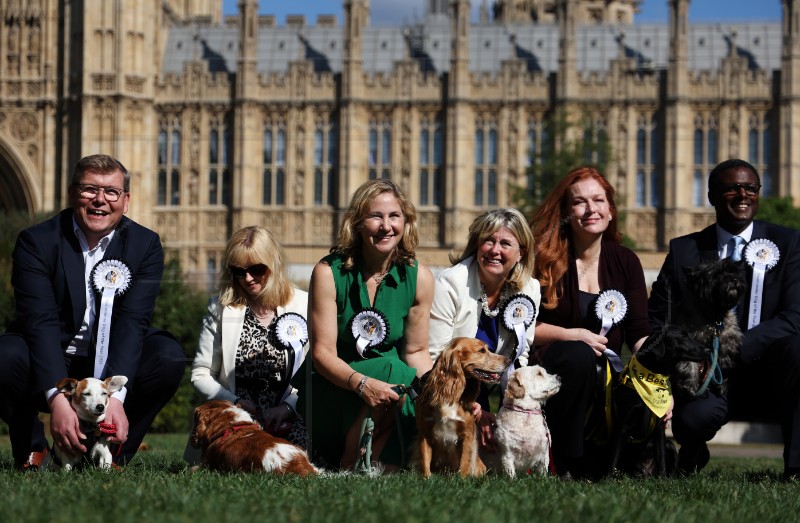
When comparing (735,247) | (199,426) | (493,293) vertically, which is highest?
(735,247)

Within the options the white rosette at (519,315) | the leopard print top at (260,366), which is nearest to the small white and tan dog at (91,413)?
the leopard print top at (260,366)

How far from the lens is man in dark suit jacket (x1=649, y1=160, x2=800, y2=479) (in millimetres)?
6855

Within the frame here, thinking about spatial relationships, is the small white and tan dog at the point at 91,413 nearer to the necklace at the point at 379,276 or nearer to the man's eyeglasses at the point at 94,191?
the man's eyeglasses at the point at 94,191

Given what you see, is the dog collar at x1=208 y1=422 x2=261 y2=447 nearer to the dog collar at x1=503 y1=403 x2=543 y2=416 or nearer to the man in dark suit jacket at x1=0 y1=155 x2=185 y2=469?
the man in dark suit jacket at x1=0 y1=155 x2=185 y2=469

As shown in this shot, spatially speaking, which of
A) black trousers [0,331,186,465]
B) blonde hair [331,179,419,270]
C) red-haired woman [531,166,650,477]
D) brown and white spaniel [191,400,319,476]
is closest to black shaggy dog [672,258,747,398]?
red-haired woman [531,166,650,477]

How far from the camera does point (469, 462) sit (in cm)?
627

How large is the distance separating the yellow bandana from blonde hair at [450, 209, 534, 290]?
32.8 inches

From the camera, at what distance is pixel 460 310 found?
22.8 feet

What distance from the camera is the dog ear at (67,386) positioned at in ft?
20.7

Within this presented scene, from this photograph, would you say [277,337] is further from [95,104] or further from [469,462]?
[95,104]

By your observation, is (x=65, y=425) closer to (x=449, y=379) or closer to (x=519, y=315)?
(x=449, y=379)

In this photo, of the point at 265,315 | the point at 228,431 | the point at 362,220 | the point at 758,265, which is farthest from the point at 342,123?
the point at 228,431

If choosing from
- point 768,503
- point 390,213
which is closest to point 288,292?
point 390,213

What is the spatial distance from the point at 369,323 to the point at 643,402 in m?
1.50
